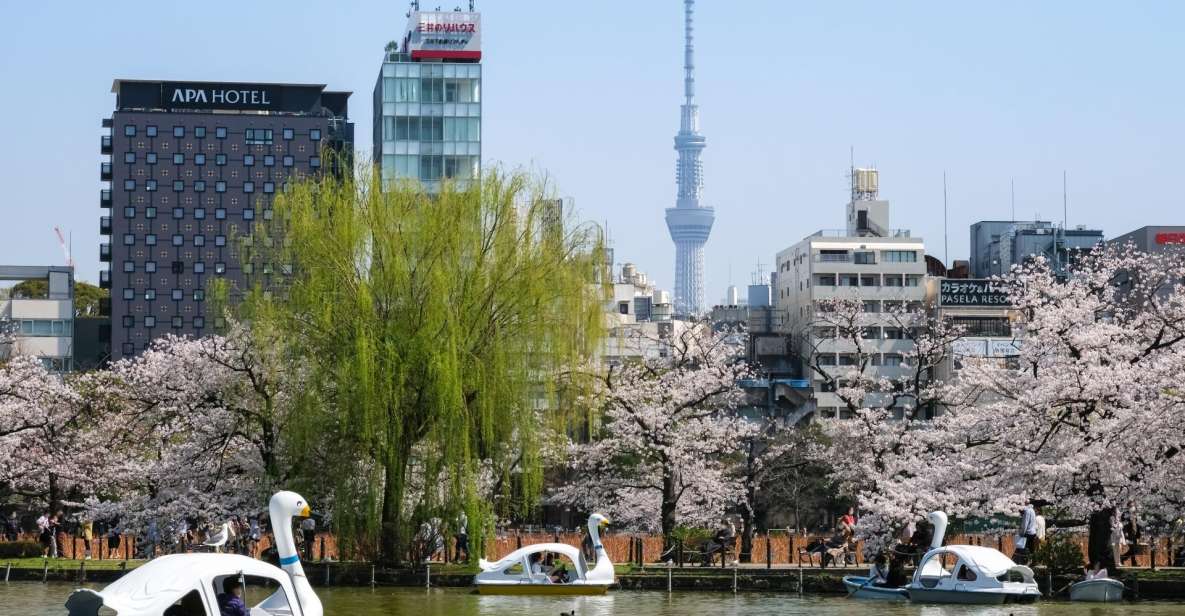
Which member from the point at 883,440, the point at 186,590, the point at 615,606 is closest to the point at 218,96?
the point at 883,440

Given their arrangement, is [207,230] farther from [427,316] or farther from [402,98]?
[427,316]

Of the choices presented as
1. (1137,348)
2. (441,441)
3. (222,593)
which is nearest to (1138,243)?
(1137,348)

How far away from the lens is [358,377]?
4394 cm

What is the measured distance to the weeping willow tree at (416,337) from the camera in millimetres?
44562

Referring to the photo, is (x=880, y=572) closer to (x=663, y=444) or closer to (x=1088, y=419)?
(x=1088, y=419)

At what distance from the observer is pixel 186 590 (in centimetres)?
2669

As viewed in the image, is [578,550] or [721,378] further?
[721,378]

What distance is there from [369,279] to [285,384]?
3.92 meters

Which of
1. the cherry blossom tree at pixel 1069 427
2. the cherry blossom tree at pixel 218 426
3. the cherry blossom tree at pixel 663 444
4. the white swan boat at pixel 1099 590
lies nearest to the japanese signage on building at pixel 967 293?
the cherry blossom tree at pixel 663 444

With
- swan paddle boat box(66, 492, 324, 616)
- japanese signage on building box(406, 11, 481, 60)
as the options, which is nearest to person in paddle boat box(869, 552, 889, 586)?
swan paddle boat box(66, 492, 324, 616)

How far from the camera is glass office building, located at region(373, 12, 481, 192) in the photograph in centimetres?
12700

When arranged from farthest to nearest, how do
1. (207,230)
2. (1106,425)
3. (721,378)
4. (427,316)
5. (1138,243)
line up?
1. (207,230)
2. (1138,243)
3. (721,378)
4. (427,316)
5. (1106,425)

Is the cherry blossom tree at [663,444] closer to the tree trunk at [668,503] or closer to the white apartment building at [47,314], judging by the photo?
the tree trunk at [668,503]

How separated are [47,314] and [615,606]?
352ft
